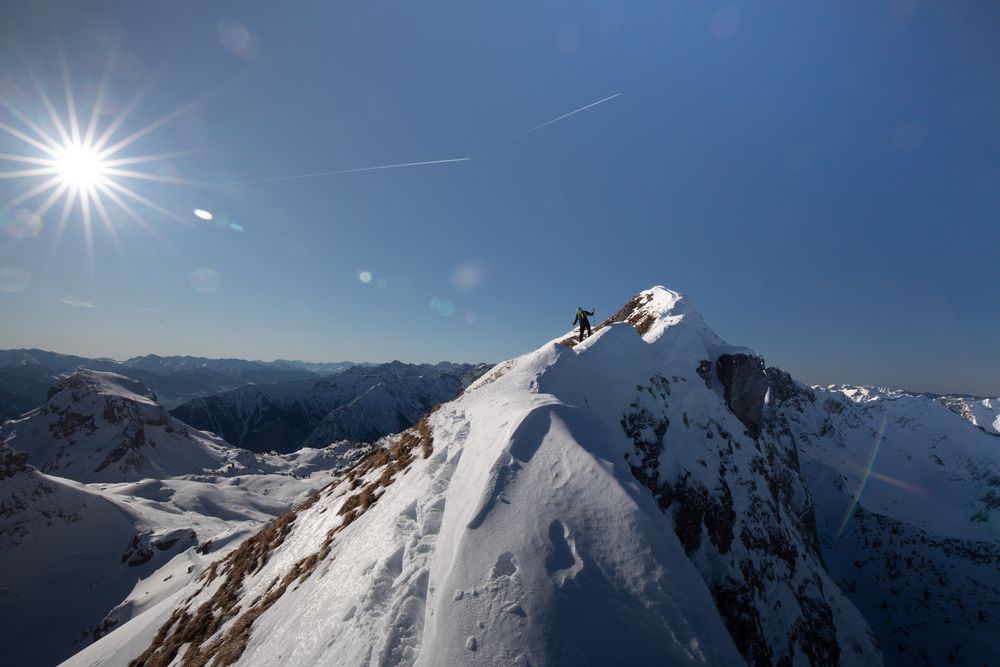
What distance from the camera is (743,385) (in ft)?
91.0

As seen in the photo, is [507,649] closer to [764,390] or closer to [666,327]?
[666,327]

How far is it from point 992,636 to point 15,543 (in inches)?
4470

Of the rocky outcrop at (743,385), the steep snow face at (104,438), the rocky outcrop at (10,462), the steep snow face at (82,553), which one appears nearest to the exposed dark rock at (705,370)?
the rocky outcrop at (743,385)

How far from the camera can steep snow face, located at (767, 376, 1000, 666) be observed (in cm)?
2880

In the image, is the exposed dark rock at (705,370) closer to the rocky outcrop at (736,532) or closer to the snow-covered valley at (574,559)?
the snow-covered valley at (574,559)

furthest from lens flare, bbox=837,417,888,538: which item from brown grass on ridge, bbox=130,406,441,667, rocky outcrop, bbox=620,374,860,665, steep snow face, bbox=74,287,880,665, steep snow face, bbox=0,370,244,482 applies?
steep snow face, bbox=0,370,244,482

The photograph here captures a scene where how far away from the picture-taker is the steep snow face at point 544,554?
19.4 ft

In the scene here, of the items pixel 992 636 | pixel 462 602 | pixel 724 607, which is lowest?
pixel 992 636

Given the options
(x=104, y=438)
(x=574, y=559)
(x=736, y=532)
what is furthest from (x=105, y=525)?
(x=104, y=438)

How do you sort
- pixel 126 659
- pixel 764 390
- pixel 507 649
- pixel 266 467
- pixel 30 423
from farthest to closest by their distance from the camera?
pixel 30 423
pixel 266 467
pixel 764 390
pixel 126 659
pixel 507 649

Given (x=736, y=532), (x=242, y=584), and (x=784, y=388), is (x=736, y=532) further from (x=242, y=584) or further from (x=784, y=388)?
(x=784, y=388)

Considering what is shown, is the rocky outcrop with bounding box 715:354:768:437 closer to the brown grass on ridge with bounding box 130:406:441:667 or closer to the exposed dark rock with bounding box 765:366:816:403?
the brown grass on ridge with bounding box 130:406:441:667

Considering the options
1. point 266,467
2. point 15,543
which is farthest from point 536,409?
point 266,467

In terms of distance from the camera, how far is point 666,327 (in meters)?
26.5
